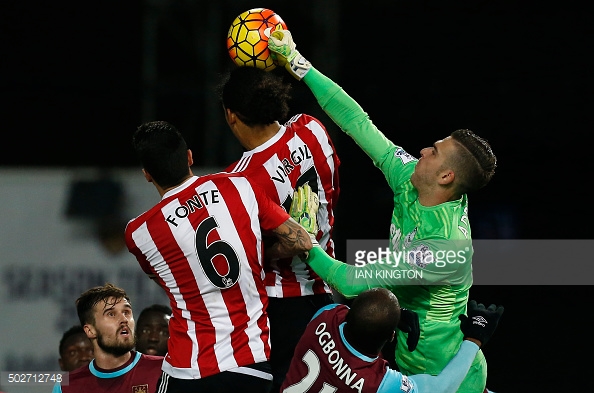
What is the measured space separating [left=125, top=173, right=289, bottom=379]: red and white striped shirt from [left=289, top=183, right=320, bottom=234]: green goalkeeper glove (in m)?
0.19

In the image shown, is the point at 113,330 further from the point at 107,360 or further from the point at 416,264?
the point at 416,264

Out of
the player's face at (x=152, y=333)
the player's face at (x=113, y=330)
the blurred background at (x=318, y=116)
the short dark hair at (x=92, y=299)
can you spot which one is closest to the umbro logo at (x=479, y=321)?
the player's face at (x=113, y=330)

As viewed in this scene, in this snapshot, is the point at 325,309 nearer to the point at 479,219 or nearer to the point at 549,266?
the point at 479,219

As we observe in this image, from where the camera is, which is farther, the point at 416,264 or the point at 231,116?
the point at 231,116

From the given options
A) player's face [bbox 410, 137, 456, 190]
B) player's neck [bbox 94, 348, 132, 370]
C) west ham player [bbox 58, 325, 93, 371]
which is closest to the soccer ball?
player's face [bbox 410, 137, 456, 190]

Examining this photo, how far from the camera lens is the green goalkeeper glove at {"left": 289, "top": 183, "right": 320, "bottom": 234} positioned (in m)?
3.88

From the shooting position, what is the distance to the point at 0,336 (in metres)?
7.12

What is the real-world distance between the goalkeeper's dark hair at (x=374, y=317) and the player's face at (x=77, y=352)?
2842 mm

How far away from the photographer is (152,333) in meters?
6.06

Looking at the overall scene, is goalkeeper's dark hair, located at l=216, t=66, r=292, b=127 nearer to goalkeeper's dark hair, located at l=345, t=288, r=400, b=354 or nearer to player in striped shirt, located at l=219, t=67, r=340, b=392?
player in striped shirt, located at l=219, t=67, r=340, b=392

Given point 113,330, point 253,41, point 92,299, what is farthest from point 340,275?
point 92,299

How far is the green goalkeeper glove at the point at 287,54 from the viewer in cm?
397

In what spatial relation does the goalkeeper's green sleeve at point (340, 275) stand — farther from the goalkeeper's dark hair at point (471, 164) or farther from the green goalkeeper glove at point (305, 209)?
the goalkeeper's dark hair at point (471, 164)

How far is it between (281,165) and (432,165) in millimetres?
648
